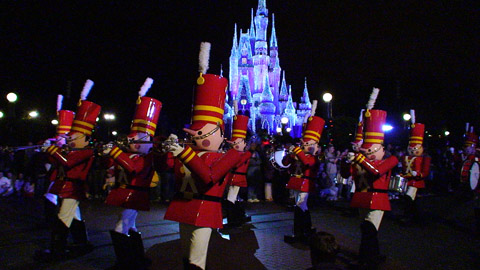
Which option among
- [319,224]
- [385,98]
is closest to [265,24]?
[385,98]

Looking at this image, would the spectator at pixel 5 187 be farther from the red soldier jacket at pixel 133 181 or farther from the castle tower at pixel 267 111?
the castle tower at pixel 267 111

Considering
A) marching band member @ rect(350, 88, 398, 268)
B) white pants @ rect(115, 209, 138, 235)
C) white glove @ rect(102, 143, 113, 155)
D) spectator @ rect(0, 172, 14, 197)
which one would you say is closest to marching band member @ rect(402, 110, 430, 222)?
marching band member @ rect(350, 88, 398, 268)

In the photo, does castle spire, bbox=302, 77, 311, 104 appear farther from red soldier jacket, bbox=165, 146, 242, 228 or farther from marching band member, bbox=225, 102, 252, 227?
red soldier jacket, bbox=165, 146, 242, 228

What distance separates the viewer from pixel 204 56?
13.6ft

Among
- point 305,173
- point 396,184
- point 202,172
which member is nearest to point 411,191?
point 396,184

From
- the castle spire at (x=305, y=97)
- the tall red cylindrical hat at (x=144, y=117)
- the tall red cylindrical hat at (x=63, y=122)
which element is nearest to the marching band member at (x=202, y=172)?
the tall red cylindrical hat at (x=144, y=117)

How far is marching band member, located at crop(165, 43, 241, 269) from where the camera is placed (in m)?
3.95

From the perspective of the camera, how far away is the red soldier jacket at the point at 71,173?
6.07 meters

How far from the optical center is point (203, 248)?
13.3ft

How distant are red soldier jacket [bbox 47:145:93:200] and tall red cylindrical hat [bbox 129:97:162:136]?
3.28 ft

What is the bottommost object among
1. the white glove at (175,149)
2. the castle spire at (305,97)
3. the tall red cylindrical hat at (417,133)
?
the white glove at (175,149)

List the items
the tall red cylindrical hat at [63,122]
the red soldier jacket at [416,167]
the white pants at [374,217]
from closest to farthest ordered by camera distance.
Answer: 1. the white pants at [374,217]
2. the tall red cylindrical hat at [63,122]
3. the red soldier jacket at [416,167]

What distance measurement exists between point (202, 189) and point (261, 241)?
375cm

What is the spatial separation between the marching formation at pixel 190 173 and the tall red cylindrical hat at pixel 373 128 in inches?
0.7
